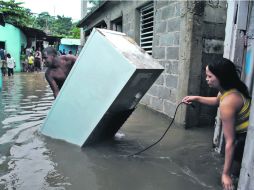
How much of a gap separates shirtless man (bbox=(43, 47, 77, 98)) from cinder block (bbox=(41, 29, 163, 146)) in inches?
36.8

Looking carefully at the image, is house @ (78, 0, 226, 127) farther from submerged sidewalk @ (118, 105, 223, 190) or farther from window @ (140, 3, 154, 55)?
window @ (140, 3, 154, 55)

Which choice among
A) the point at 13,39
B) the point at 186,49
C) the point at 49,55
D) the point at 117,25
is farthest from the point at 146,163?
the point at 13,39

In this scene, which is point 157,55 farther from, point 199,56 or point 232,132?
point 232,132

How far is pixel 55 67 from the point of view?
4.85m

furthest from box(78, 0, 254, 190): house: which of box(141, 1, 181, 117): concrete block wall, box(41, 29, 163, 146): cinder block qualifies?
box(41, 29, 163, 146): cinder block

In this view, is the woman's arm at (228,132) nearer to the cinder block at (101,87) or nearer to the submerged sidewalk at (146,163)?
the submerged sidewalk at (146,163)

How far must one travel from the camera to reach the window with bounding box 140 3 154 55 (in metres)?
7.02

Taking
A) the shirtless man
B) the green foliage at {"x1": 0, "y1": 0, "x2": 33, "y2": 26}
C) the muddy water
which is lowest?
the muddy water

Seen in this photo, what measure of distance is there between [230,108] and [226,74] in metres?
0.35

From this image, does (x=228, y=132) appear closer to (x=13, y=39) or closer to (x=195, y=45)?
(x=195, y=45)

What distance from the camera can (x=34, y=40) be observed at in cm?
2523

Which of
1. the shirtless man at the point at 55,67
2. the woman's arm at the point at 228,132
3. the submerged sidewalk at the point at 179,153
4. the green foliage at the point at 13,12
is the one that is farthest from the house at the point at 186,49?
the green foliage at the point at 13,12

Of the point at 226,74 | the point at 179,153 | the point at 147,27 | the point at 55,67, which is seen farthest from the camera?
the point at 147,27

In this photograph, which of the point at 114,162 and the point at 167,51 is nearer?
the point at 114,162
